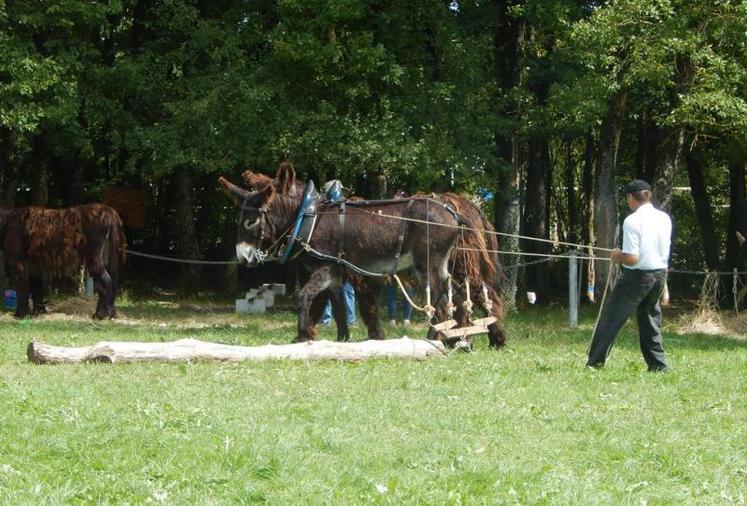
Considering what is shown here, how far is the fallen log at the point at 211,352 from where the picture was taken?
34.2 feet

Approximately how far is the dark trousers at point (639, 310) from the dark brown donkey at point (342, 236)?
9.08 feet

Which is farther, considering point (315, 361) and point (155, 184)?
point (155, 184)

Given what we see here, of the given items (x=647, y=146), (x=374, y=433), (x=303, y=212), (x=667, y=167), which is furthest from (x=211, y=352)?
(x=647, y=146)

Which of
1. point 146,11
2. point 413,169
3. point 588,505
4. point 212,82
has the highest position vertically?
point 146,11

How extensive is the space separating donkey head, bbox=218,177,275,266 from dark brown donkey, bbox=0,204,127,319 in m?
6.30

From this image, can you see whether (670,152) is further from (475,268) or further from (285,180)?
(285,180)

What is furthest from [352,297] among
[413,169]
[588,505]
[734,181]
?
[734,181]

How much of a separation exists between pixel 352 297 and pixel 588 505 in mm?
12041

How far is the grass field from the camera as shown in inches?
236

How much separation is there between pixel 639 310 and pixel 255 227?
521 centimetres

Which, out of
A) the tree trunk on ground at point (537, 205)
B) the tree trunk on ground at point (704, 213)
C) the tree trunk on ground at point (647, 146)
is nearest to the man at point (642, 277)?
the tree trunk on ground at point (647, 146)

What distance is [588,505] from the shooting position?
5.71 metres

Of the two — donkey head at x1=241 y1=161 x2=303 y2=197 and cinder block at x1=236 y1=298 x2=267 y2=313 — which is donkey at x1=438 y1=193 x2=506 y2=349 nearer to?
donkey head at x1=241 y1=161 x2=303 y2=197

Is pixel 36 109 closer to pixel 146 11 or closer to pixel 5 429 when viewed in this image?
pixel 146 11
